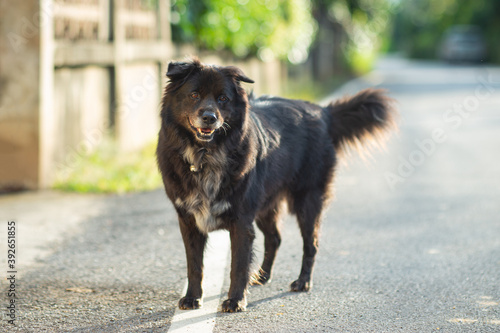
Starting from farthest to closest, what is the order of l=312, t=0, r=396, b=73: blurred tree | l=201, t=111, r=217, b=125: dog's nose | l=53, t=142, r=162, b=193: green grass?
l=312, t=0, r=396, b=73: blurred tree → l=53, t=142, r=162, b=193: green grass → l=201, t=111, r=217, b=125: dog's nose

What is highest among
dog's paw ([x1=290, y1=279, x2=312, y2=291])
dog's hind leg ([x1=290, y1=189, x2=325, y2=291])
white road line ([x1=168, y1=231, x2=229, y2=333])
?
dog's hind leg ([x1=290, y1=189, x2=325, y2=291])

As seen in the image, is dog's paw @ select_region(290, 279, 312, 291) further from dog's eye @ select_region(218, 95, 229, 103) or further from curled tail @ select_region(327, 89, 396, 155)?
dog's eye @ select_region(218, 95, 229, 103)

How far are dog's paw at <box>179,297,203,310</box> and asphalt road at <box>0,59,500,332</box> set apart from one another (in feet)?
0.40

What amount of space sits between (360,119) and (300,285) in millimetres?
A: 1478

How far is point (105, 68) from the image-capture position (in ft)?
33.2

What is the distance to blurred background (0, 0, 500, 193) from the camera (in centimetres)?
765

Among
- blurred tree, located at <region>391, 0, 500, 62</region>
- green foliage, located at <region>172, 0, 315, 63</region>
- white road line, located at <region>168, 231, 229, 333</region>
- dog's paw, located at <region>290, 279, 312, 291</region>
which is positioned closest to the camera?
white road line, located at <region>168, 231, 229, 333</region>

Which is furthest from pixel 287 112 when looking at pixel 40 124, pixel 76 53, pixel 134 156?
pixel 134 156

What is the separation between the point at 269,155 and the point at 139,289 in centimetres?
120

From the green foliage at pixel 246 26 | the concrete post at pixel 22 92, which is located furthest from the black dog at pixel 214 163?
the green foliage at pixel 246 26

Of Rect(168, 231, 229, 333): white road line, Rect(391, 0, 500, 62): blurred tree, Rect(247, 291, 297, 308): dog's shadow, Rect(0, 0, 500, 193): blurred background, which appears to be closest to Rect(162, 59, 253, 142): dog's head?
Rect(0, 0, 500, 193): blurred background

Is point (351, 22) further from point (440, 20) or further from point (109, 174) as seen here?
point (440, 20)

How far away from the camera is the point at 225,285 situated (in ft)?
15.1

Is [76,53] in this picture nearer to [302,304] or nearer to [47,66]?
[47,66]
